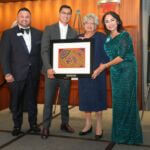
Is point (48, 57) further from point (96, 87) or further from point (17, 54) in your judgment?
point (96, 87)

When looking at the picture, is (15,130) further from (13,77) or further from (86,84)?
(86,84)

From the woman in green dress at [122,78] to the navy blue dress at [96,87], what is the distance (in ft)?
0.42

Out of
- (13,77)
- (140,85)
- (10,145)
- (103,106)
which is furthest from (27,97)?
(140,85)

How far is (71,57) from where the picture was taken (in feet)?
11.5

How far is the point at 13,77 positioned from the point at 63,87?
64 centimetres

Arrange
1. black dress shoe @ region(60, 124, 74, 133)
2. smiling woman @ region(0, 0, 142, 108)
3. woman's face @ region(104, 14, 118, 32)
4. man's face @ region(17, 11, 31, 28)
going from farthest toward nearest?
smiling woman @ region(0, 0, 142, 108) < black dress shoe @ region(60, 124, 74, 133) < man's face @ region(17, 11, 31, 28) < woman's face @ region(104, 14, 118, 32)

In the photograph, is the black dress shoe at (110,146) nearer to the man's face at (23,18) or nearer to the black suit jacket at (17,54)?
the black suit jacket at (17,54)

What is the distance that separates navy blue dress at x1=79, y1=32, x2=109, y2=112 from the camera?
135 inches

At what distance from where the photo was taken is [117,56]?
3.23 meters

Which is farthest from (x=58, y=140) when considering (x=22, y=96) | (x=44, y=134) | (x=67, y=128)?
(x=22, y=96)

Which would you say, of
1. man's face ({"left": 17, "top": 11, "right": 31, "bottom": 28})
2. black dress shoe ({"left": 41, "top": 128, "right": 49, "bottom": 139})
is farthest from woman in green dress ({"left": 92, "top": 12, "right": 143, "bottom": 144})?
man's face ({"left": 17, "top": 11, "right": 31, "bottom": 28})

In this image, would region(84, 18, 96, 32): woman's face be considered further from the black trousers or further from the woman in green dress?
the black trousers

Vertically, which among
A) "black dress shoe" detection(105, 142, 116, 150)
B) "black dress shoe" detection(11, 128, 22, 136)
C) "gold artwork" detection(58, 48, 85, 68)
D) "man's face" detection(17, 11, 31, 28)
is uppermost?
"man's face" detection(17, 11, 31, 28)

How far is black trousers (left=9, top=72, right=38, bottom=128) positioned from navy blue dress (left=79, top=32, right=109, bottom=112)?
0.65 metres
